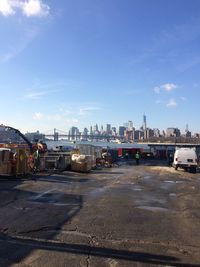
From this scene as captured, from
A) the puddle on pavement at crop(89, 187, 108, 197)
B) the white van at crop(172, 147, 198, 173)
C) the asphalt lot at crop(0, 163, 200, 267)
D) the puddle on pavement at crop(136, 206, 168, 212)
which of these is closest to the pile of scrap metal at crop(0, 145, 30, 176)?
the puddle on pavement at crop(89, 187, 108, 197)

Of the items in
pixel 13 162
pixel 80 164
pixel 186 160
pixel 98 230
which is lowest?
pixel 98 230

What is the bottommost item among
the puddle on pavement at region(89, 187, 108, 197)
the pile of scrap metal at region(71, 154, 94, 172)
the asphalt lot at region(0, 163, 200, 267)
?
the asphalt lot at region(0, 163, 200, 267)

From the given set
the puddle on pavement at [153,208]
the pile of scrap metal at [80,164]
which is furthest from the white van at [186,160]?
the puddle on pavement at [153,208]

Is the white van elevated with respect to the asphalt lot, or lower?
elevated

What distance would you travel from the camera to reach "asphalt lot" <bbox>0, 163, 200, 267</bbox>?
7.68 meters

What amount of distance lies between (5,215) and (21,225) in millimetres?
1646

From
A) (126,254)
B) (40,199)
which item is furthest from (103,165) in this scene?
(126,254)

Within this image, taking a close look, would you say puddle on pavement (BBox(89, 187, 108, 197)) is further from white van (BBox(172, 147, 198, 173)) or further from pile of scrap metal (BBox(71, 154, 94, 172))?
white van (BBox(172, 147, 198, 173))

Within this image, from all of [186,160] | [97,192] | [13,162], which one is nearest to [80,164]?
[13,162]

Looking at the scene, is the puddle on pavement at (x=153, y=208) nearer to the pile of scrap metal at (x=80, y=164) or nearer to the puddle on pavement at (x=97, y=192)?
the puddle on pavement at (x=97, y=192)

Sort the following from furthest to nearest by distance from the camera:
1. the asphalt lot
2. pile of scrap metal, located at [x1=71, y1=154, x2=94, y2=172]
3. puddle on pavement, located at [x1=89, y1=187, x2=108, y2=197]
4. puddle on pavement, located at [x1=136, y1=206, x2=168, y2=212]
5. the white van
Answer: the white van
pile of scrap metal, located at [x1=71, y1=154, x2=94, y2=172]
puddle on pavement, located at [x1=89, y1=187, x2=108, y2=197]
puddle on pavement, located at [x1=136, y1=206, x2=168, y2=212]
the asphalt lot

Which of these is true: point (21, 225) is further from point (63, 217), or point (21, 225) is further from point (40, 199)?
point (40, 199)

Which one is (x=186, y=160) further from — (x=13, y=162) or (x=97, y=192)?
(x=97, y=192)

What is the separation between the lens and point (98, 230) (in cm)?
1018
